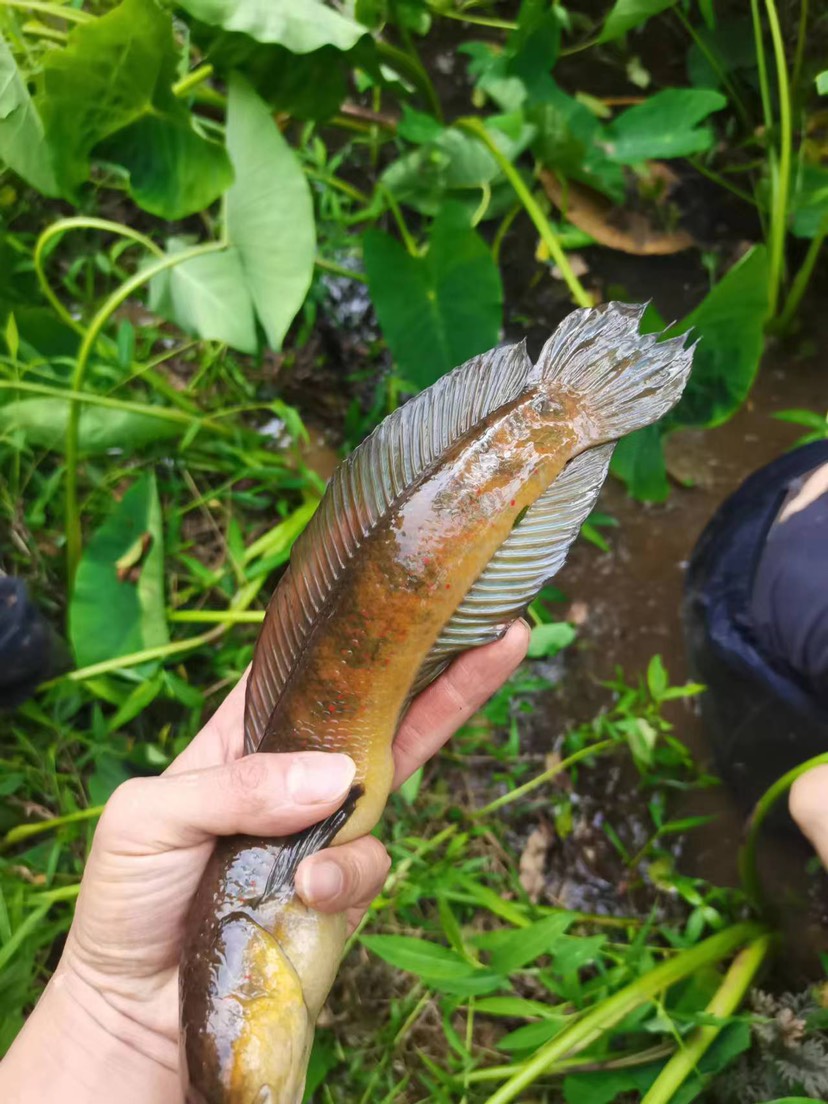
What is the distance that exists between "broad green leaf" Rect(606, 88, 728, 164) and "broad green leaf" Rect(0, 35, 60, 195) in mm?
1292

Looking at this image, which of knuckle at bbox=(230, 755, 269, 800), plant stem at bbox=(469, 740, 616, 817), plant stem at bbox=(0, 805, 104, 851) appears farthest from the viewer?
plant stem at bbox=(469, 740, 616, 817)

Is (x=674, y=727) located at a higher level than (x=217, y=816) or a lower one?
lower

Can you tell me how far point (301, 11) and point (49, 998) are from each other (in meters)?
1.81

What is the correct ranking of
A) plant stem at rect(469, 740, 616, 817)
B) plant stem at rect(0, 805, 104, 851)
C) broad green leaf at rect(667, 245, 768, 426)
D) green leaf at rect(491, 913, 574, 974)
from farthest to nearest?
plant stem at rect(469, 740, 616, 817)
plant stem at rect(0, 805, 104, 851)
broad green leaf at rect(667, 245, 768, 426)
green leaf at rect(491, 913, 574, 974)

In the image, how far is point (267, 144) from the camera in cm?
148

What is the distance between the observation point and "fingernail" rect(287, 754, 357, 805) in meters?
1.09

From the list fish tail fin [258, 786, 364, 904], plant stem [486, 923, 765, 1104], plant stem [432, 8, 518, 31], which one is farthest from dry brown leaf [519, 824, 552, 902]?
plant stem [432, 8, 518, 31]

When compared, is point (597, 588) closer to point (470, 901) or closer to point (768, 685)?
point (768, 685)

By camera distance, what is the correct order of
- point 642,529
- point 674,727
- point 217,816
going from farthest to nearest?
point 642,529 → point 674,727 → point 217,816

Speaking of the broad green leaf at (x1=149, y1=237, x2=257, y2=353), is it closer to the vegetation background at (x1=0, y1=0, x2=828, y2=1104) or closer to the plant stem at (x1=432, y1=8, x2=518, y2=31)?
the vegetation background at (x1=0, y1=0, x2=828, y2=1104)

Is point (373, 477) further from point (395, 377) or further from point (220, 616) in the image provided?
point (395, 377)

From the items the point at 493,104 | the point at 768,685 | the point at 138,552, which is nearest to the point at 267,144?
the point at 138,552

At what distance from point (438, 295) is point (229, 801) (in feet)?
3.56

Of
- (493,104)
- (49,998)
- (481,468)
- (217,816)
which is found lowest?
(49,998)
